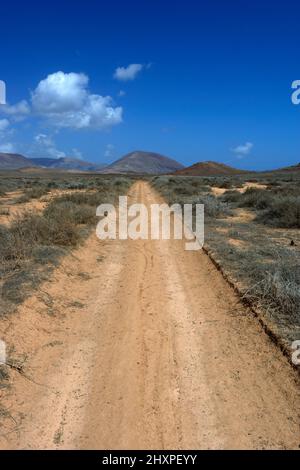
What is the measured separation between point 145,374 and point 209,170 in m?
123

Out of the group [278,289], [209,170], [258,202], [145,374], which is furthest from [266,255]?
[209,170]

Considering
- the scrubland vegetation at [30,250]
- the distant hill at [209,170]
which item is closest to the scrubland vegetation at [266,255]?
the scrubland vegetation at [30,250]

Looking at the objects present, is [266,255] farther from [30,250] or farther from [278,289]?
[30,250]

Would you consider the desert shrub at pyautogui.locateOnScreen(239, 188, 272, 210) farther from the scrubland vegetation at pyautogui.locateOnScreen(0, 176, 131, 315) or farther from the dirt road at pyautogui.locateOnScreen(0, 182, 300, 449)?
the dirt road at pyautogui.locateOnScreen(0, 182, 300, 449)

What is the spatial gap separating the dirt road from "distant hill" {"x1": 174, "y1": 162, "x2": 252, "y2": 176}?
374 feet

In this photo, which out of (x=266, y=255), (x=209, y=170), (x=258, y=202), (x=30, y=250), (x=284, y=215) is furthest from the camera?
(x=209, y=170)

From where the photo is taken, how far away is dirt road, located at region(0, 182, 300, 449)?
3.83 metres

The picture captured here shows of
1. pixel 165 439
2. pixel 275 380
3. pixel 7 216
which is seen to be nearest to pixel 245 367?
pixel 275 380

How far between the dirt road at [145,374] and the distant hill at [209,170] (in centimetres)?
11399

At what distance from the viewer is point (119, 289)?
25.7ft

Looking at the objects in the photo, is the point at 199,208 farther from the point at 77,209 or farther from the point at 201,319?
the point at 201,319

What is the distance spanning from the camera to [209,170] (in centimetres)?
12412

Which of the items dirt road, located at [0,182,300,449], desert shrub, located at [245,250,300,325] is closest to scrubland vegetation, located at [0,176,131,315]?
dirt road, located at [0,182,300,449]

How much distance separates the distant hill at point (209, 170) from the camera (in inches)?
4734
